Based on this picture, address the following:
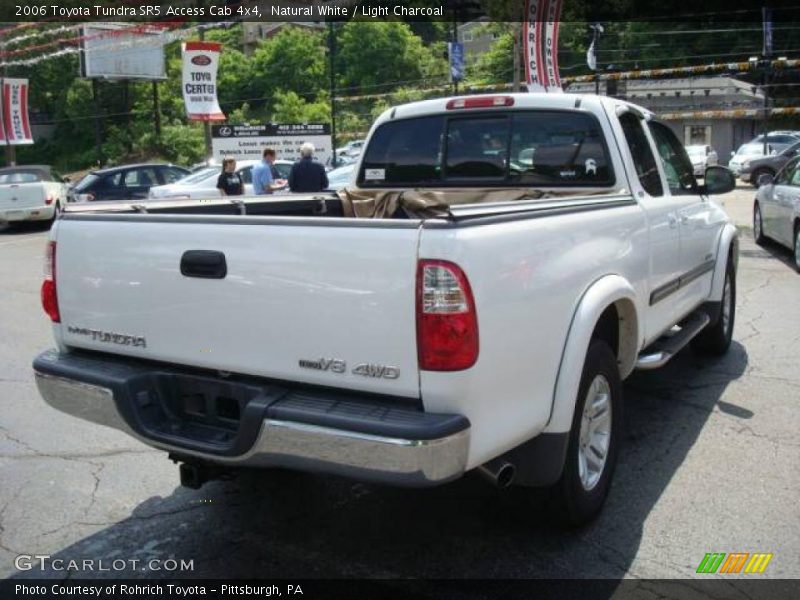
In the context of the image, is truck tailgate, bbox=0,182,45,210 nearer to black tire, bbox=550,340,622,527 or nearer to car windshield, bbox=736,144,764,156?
black tire, bbox=550,340,622,527

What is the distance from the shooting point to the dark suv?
18.4m

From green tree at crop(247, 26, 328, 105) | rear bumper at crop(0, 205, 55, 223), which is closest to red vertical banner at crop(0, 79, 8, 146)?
rear bumper at crop(0, 205, 55, 223)

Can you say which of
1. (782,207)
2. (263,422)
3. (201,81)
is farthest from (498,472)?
(201,81)

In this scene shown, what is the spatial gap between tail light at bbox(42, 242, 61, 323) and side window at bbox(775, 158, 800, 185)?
10163 millimetres

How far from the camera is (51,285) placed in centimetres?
367

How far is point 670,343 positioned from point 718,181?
150cm

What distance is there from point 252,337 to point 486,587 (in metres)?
1.38

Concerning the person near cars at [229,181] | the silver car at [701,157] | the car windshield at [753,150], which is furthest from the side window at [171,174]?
the car windshield at [753,150]

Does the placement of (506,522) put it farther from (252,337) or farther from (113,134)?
(113,134)

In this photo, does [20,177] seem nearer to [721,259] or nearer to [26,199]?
[26,199]

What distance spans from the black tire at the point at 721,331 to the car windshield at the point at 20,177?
17.5 meters

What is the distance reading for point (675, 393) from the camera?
560cm

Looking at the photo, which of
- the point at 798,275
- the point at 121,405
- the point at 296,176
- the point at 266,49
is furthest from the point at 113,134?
the point at 121,405

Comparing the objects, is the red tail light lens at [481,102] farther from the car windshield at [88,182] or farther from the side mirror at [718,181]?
the car windshield at [88,182]
